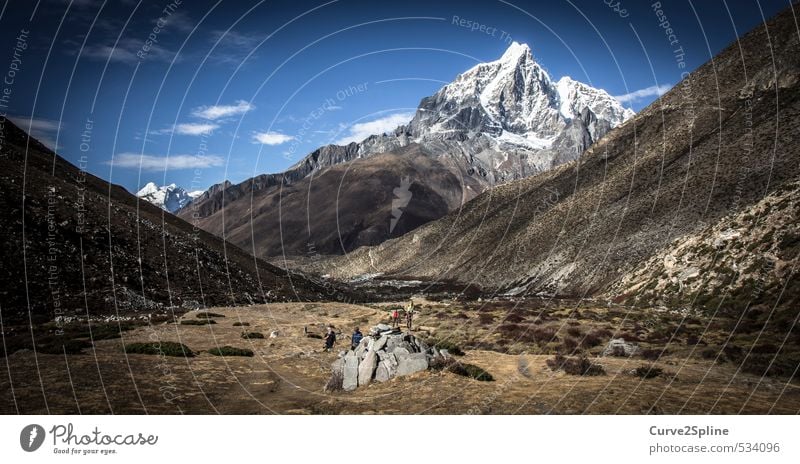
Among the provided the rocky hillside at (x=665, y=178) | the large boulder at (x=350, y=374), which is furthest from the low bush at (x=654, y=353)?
the rocky hillside at (x=665, y=178)

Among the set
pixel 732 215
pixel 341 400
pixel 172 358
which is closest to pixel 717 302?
pixel 732 215

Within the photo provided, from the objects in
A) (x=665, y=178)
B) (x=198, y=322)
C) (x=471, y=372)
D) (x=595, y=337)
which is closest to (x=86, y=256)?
(x=198, y=322)

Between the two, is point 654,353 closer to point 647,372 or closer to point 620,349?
point 620,349

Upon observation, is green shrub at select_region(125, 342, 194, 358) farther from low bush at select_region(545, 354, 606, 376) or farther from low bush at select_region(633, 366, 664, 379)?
low bush at select_region(633, 366, 664, 379)

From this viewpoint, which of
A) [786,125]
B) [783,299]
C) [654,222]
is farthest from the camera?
[654,222]

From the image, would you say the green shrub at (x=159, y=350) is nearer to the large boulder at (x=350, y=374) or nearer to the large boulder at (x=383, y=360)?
the large boulder at (x=383, y=360)

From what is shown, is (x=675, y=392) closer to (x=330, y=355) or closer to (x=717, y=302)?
(x=330, y=355)
